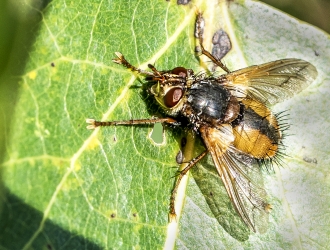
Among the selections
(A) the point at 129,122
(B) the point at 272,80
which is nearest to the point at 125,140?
(A) the point at 129,122

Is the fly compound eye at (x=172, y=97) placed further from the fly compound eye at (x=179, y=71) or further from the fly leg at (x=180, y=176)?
the fly leg at (x=180, y=176)

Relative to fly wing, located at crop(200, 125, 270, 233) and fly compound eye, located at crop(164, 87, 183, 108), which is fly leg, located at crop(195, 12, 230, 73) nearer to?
fly compound eye, located at crop(164, 87, 183, 108)

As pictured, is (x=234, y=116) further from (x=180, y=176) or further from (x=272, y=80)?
(x=180, y=176)

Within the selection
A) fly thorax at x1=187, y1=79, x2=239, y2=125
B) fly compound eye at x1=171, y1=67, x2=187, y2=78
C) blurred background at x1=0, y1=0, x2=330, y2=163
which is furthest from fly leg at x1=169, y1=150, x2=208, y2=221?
blurred background at x1=0, y1=0, x2=330, y2=163

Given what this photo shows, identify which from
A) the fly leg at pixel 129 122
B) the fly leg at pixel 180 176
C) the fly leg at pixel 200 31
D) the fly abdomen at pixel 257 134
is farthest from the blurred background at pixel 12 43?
the fly abdomen at pixel 257 134

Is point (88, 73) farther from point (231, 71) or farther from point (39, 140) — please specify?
point (231, 71)

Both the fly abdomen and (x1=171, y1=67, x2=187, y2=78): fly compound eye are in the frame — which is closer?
(x1=171, y1=67, x2=187, y2=78): fly compound eye

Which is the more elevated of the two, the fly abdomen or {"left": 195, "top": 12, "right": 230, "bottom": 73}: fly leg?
{"left": 195, "top": 12, "right": 230, "bottom": 73}: fly leg
